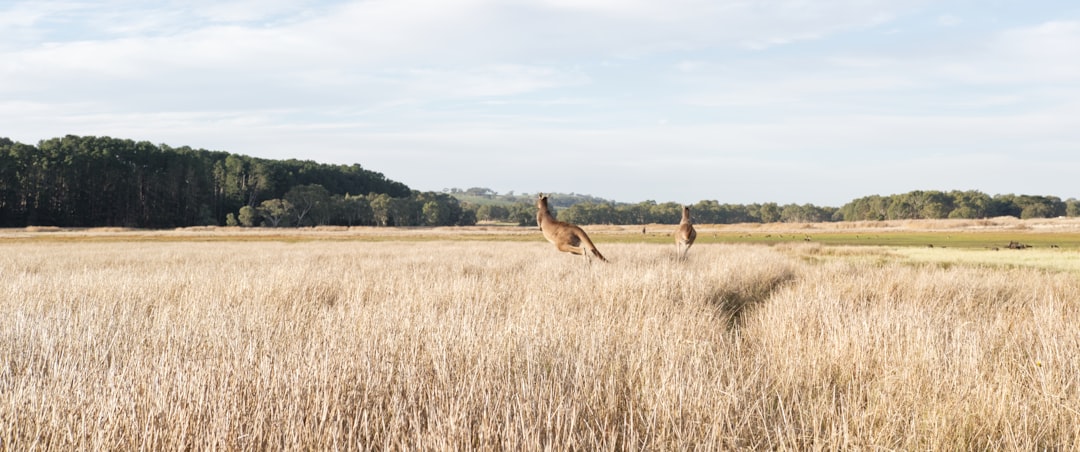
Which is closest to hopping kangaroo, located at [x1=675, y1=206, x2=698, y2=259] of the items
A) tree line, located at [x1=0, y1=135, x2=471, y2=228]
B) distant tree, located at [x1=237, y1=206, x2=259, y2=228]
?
distant tree, located at [x1=237, y1=206, x2=259, y2=228]

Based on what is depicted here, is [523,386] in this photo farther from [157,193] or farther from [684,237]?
[157,193]

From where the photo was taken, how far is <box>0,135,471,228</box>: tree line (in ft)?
320

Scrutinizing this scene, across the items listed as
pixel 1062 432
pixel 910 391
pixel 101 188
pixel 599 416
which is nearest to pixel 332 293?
pixel 599 416

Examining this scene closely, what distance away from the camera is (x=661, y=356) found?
16.8 feet

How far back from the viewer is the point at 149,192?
108562 mm

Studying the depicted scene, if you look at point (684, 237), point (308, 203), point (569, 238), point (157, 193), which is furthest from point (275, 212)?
point (569, 238)

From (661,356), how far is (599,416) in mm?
1445

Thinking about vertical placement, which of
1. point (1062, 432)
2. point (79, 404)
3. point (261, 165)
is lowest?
point (1062, 432)

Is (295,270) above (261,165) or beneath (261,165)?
beneath

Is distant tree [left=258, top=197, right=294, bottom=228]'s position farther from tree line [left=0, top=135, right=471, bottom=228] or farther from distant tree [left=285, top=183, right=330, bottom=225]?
distant tree [left=285, top=183, right=330, bottom=225]

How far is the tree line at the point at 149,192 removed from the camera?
97625 mm

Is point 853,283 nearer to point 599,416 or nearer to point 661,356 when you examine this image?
point 661,356

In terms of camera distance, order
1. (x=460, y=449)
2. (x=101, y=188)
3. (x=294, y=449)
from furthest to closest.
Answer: (x=101, y=188) < (x=460, y=449) < (x=294, y=449)

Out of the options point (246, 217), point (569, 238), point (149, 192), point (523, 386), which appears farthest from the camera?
point (246, 217)
